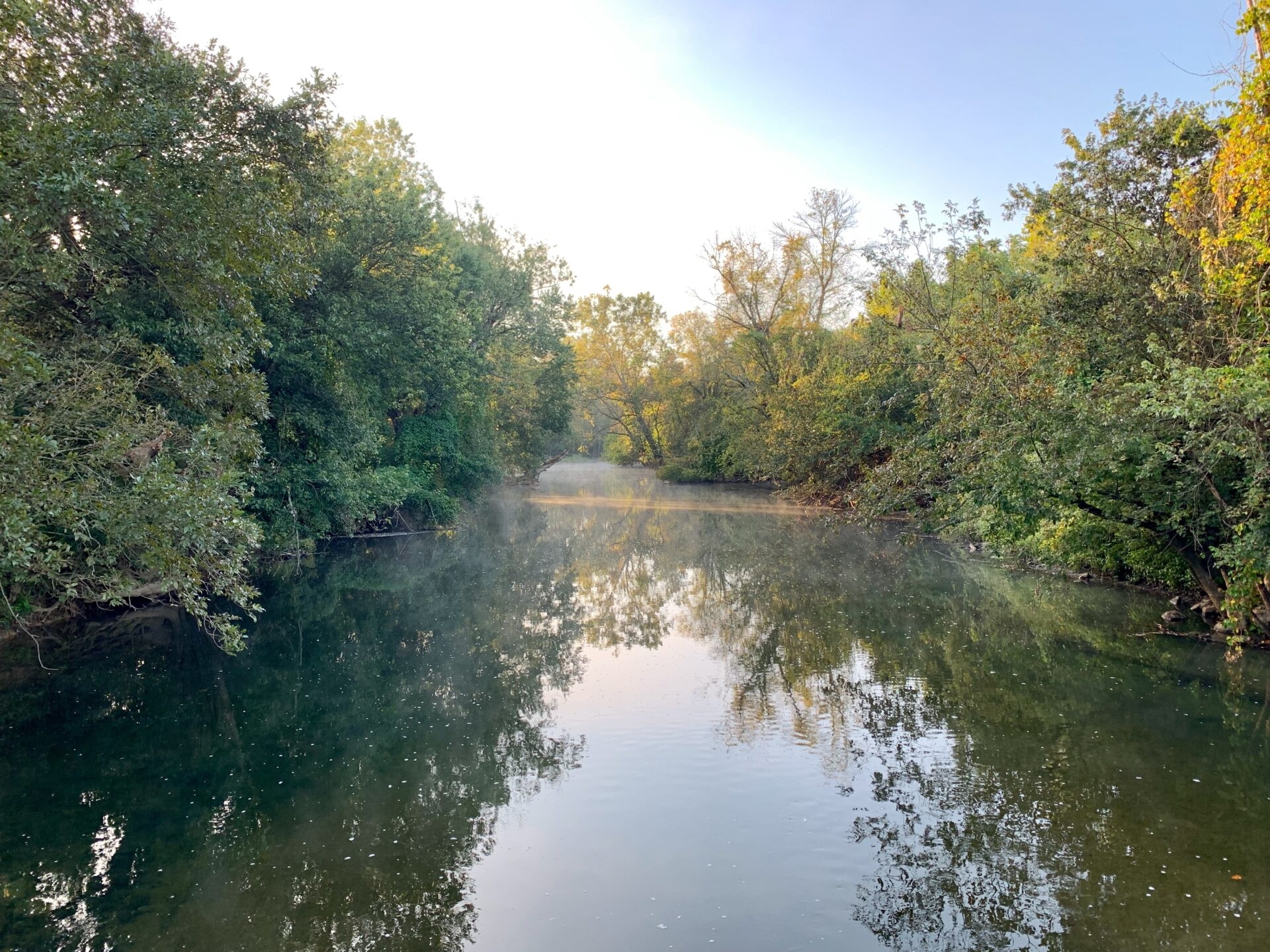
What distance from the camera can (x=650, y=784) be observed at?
789 centimetres

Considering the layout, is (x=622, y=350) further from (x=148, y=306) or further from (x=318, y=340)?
(x=148, y=306)

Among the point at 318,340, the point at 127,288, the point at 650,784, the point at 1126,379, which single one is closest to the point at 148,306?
the point at 127,288

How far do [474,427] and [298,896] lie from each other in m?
26.2

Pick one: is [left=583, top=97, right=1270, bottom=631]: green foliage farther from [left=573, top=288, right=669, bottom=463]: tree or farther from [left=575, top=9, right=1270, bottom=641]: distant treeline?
[left=573, top=288, right=669, bottom=463]: tree

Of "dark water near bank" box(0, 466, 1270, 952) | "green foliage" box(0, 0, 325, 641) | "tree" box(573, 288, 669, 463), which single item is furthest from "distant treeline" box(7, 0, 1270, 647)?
"tree" box(573, 288, 669, 463)

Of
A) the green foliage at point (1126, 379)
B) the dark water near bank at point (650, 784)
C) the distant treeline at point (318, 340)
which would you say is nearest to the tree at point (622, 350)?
the distant treeline at point (318, 340)

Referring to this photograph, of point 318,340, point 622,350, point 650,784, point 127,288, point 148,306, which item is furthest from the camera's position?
point 622,350

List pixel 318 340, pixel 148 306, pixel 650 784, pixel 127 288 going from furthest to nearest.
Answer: pixel 318 340, pixel 148 306, pixel 127 288, pixel 650 784

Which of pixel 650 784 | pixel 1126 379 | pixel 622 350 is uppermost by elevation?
pixel 622 350

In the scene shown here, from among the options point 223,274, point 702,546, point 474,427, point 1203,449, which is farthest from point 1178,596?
point 474,427

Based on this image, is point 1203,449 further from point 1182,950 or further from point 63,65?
point 63,65

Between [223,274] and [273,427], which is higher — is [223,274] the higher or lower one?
the higher one

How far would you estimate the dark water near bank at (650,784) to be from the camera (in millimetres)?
5613

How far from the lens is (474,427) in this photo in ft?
103
